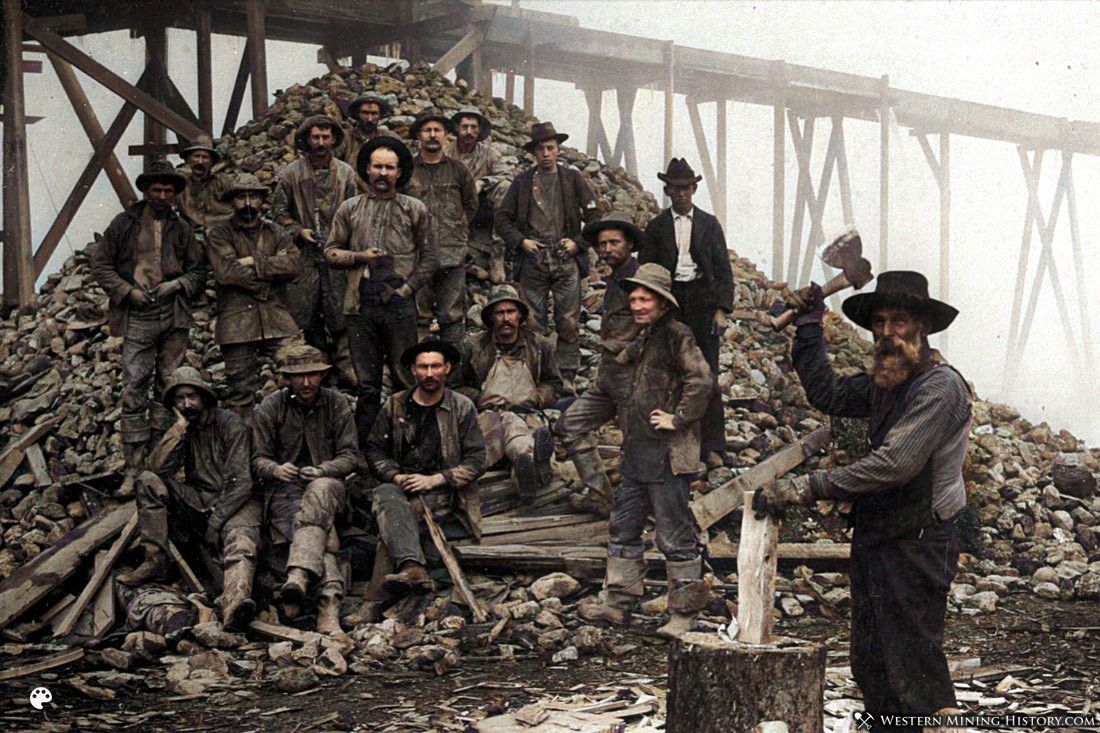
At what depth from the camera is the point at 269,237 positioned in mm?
9172

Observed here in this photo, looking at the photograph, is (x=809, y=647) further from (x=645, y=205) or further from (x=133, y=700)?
(x=645, y=205)

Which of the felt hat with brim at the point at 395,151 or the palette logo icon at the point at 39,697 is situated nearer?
the palette logo icon at the point at 39,697

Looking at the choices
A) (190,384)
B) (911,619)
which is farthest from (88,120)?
(911,619)

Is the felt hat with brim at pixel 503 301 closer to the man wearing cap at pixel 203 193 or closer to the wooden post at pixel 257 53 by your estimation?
the man wearing cap at pixel 203 193

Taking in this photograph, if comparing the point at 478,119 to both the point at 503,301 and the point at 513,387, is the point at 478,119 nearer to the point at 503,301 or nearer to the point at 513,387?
the point at 503,301

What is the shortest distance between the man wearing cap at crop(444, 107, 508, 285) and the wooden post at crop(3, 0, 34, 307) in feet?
16.1

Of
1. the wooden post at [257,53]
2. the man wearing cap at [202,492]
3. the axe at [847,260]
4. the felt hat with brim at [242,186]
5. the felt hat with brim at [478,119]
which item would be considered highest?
the wooden post at [257,53]

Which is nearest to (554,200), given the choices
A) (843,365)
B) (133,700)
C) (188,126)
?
(843,365)

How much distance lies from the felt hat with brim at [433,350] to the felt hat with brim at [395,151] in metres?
1.58

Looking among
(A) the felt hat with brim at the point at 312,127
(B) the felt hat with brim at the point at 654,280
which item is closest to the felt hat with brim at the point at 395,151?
(A) the felt hat with brim at the point at 312,127

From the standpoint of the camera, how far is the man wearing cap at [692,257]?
8.59 meters

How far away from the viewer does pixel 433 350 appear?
25.2 feet

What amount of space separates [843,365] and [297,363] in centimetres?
670

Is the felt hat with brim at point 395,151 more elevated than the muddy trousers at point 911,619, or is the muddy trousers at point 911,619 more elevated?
the felt hat with brim at point 395,151
